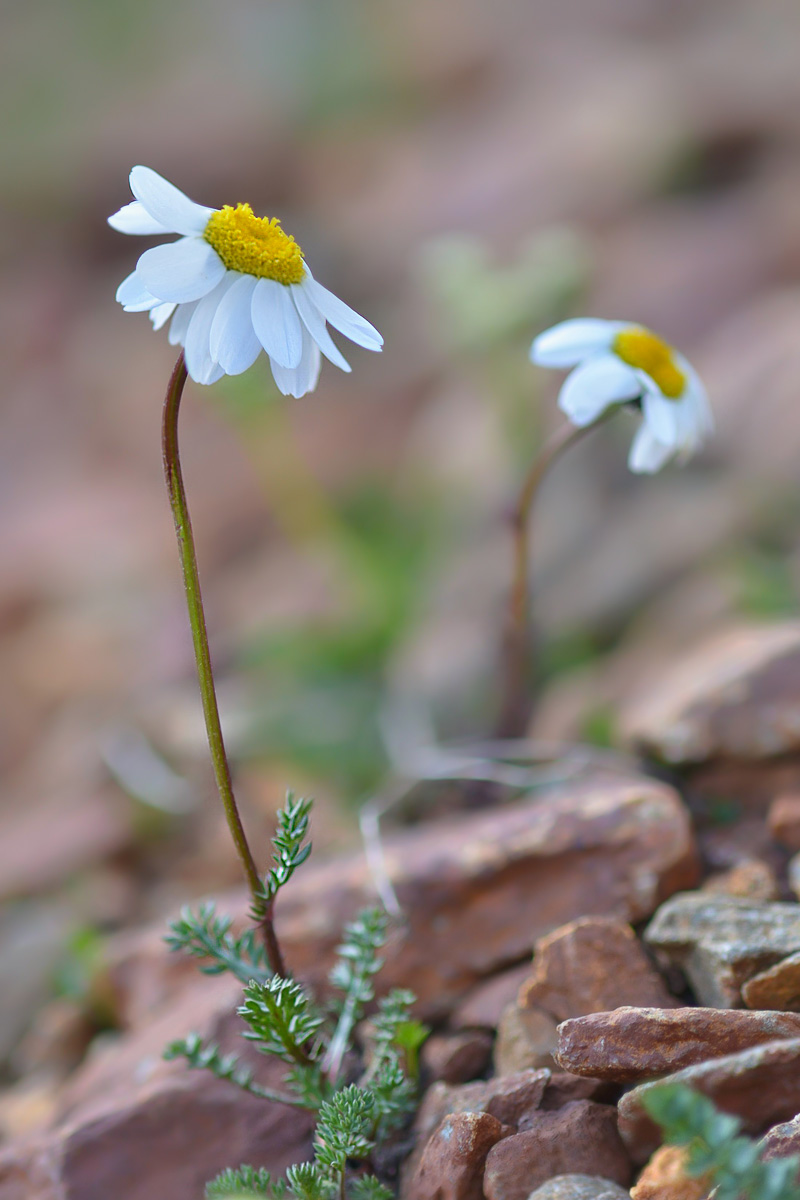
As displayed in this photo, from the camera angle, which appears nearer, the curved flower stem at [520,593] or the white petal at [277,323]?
the white petal at [277,323]

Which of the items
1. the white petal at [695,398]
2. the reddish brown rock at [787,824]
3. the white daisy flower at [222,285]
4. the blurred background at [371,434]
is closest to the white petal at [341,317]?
the white daisy flower at [222,285]

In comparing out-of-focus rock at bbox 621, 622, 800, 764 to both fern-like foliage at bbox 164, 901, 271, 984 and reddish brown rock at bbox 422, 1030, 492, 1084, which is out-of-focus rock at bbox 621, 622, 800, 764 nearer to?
reddish brown rock at bbox 422, 1030, 492, 1084

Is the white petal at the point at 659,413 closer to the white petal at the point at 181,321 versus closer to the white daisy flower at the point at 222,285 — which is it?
the white daisy flower at the point at 222,285

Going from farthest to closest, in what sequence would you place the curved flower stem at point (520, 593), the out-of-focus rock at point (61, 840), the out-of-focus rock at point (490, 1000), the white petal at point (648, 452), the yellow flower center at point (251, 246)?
the out-of-focus rock at point (61, 840)
the curved flower stem at point (520, 593)
the white petal at point (648, 452)
the out-of-focus rock at point (490, 1000)
the yellow flower center at point (251, 246)

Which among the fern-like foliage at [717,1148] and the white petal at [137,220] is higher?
the white petal at [137,220]

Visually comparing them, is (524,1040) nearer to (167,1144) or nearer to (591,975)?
(591,975)

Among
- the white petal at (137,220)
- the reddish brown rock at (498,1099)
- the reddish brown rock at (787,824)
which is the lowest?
the reddish brown rock at (498,1099)

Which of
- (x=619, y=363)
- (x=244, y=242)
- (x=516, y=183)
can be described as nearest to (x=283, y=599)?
(x=619, y=363)

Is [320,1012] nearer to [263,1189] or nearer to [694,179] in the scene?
[263,1189]
